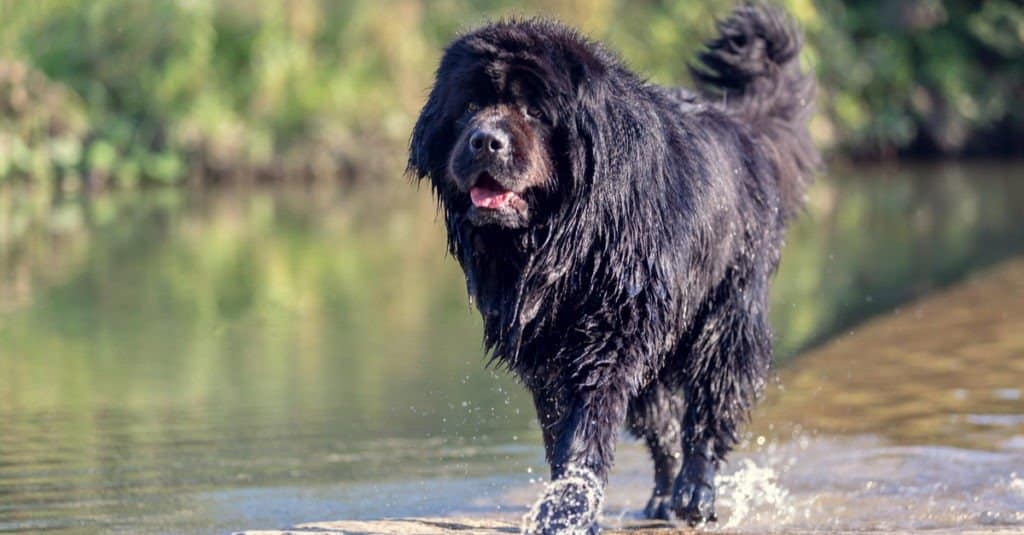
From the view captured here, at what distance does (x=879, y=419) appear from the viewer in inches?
294

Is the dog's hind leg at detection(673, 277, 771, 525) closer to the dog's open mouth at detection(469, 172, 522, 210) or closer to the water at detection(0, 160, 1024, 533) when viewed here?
the water at detection(0, 160, 1024, 533)

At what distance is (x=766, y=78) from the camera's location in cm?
704

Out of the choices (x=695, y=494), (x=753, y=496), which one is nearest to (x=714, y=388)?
(x=695, y=494)

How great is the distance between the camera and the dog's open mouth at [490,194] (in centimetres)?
496

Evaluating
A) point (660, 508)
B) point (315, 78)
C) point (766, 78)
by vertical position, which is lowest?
point (660, 508)

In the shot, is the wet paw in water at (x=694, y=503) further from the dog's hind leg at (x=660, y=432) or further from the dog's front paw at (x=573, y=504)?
the dog's front paw at (x=573, y=504)

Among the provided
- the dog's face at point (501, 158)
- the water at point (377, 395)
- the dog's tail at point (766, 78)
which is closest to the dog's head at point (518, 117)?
the dog's face at point (501, 158)

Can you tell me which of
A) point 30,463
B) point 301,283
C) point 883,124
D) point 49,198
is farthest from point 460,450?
point 883,124

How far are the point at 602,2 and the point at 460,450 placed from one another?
16.8m

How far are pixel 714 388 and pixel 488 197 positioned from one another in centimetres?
159

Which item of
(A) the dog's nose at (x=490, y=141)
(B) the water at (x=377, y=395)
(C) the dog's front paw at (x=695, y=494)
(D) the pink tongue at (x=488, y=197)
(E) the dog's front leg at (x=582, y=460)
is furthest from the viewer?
(B) the water at (x=377, y=395)

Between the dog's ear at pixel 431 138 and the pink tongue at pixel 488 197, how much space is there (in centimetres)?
26

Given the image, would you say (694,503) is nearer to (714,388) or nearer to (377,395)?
(714,388)

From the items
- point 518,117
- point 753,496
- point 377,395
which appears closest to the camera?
point 518,117
